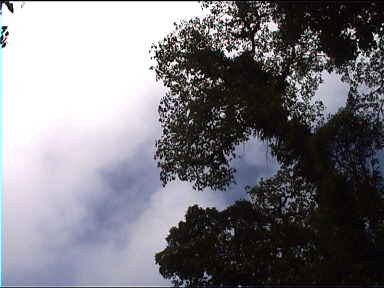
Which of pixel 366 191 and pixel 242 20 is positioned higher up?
pixel 242 20

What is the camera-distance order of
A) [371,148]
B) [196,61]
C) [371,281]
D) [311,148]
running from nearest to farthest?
1. [371,281]
2. [311,148]
3. [196,61]
4. [371,148]

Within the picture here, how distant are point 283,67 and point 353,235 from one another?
10028 millimetres

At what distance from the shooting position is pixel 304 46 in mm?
23031

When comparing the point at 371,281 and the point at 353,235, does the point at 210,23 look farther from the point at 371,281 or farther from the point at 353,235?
the point at 371,281

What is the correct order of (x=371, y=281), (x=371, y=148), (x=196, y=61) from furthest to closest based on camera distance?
(x=371, y=148)
(x=196, y=61)
(x=371, y=281)

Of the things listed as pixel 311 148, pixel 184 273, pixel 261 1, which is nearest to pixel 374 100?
pixel 311 148

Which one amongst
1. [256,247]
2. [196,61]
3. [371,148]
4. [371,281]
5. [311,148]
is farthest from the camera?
[371,148]

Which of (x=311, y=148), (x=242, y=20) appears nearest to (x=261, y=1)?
(x=242, y=20)

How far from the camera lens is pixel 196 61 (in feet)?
75.0

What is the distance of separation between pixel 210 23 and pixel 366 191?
12174 mm

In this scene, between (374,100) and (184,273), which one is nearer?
(184,273)

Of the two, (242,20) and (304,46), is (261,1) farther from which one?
(304,46)

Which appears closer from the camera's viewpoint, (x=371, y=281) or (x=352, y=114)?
(x=371, y=281)

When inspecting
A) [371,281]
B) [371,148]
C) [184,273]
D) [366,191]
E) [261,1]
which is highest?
[261,1]
